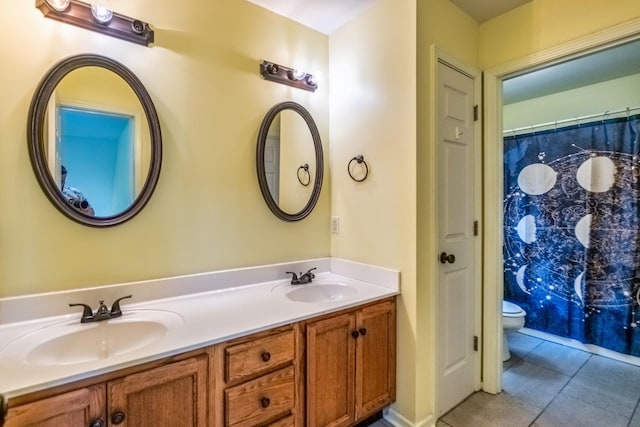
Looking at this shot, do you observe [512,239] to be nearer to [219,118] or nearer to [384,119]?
[384,119]

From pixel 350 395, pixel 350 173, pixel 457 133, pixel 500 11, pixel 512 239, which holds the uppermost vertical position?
pixel 500 11

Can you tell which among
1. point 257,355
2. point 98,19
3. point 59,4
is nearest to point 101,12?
point 98,19

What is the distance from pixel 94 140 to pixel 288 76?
1.15 m

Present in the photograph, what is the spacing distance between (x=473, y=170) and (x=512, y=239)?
5.21ft

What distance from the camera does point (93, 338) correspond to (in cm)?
128

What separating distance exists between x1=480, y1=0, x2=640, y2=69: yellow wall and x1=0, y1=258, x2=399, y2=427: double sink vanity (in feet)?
5.15

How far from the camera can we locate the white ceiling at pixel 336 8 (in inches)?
74.0

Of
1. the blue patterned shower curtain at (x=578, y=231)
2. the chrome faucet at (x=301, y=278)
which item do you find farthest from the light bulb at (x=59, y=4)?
the blue patterned shower curtain at (x=578, y=231)

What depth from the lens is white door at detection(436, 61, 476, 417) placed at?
1.86 meters

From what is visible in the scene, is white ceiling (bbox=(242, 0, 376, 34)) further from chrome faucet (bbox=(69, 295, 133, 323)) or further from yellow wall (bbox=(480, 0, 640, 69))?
chrome faucet (bbox=(69, 295, 133, 323))

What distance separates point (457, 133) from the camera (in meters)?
1.95

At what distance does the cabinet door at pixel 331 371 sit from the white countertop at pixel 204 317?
102mm

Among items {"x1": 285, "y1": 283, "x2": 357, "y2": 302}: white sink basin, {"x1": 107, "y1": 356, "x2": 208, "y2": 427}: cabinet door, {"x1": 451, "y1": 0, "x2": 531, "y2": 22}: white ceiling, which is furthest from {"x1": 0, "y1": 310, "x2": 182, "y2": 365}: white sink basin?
{"x1": 451, "y1": 0, "x2": 531, "y2": 22}: white ceiling

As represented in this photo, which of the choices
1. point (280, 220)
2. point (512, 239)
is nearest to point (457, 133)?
point (280, 220)
